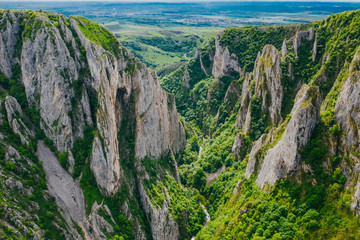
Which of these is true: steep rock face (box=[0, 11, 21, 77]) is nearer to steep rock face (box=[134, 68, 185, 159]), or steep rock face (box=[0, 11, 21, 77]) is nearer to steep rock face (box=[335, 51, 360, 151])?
steep rock face (box=[134, 68, 185, 159])

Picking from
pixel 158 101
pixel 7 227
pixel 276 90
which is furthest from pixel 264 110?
pixel 7 227

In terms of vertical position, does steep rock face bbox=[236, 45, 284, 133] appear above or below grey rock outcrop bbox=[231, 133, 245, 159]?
above

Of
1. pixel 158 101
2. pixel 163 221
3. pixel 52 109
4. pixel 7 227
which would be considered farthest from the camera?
pixel 158 101

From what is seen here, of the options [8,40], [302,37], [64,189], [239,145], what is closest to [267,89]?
[239,145]

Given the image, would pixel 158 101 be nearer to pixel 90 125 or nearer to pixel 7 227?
pixel 90 125

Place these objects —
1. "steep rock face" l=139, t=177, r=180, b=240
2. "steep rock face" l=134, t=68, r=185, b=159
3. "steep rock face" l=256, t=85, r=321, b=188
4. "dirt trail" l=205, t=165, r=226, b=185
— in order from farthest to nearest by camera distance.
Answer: "dirt trail" l=205, t=165, r=226, b=185 < "steep rock face" l=134, t=68, r=185, b=159 < "steep rock face" l=139, t=177, r=180, b=240 < "steep rock face" l=256, t=85, r=321, b=188

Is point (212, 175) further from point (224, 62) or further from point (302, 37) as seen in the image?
point (224, 62)

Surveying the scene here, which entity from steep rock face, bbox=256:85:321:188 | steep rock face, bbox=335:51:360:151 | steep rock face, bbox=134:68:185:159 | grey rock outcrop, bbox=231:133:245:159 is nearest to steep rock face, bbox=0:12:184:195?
steep rock face, bbox=134:68:185:159
